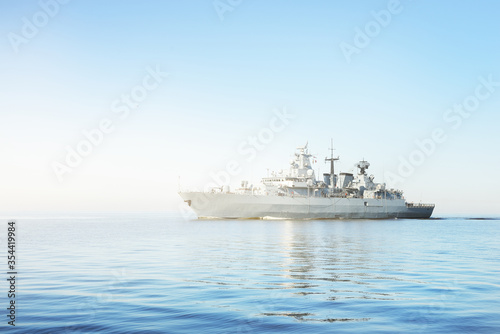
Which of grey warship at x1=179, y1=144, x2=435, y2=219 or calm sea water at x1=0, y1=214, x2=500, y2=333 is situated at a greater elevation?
grey warship at x1=179, y1=144, x2=435, y2=219

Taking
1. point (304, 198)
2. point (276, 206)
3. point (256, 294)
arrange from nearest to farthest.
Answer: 1. point (256, 294)
2. point (276, 206)
3. point (304, 198)

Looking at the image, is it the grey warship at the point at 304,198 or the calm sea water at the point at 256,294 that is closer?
the calm sea water at the point at 256,294

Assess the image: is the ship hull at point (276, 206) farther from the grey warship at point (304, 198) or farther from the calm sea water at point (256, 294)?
the calm sea water at point (256, 294)

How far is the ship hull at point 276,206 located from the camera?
74.9m

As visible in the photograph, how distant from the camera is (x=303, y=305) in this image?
41.1 ft

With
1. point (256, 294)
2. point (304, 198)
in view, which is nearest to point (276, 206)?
point (304, 198)

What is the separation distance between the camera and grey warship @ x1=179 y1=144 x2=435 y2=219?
248 feet

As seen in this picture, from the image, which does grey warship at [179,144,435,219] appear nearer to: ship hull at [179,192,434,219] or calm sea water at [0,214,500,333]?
ship hull at [179,192,434,219]

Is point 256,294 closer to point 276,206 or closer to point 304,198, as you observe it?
point 276,206

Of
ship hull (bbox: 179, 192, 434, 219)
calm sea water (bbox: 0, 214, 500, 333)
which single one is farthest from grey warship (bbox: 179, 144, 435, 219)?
calm sea water (bbox: 0, 214, 500, 333)

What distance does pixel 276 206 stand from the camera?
76688 mm

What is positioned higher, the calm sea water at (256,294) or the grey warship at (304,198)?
the grey warship at (304,198)

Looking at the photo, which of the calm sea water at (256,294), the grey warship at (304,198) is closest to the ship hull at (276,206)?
the grey warship at (304,198)

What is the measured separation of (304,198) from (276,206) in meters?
6.88
